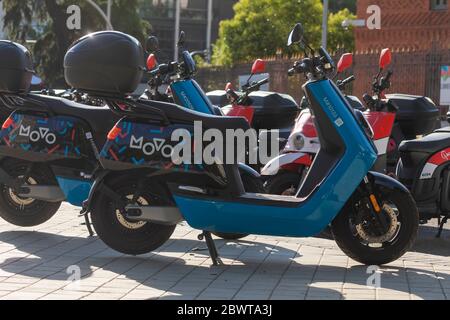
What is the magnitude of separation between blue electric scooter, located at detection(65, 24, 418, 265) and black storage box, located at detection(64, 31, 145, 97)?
0.06ft

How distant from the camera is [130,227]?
20.7 feet

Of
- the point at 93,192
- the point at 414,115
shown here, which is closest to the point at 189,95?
the point at 93,192

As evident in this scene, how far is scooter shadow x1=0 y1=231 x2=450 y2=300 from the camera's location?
5613 mm

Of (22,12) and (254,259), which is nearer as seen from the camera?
(254,259)

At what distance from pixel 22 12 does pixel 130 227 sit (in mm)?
28815

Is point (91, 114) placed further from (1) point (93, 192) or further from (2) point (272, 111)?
(2) point (272, 111)

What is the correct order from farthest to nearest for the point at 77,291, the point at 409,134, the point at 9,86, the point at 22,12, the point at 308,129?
the point at 22,12, the point at 409,134, the point at 308,129, the point at 9,86, the point at 77,291

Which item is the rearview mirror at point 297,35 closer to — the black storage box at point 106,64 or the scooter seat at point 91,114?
the black storage box at point 106,64

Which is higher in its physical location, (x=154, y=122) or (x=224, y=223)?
(x=154, y=122)

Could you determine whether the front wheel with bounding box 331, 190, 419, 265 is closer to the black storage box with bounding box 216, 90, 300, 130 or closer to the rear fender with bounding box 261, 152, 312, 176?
the rear fender with bounding box 261, 152, 312, 176

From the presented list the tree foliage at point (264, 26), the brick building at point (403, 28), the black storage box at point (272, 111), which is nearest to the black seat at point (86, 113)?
the black storage box at point (272, 111)

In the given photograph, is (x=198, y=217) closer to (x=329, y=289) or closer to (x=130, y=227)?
(x=130, y=227)

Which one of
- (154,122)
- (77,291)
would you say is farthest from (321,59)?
(77,291)

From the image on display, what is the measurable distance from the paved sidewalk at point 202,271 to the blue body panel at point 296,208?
0.32 m
